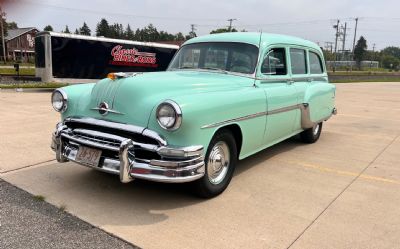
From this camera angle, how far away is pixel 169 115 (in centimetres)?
350

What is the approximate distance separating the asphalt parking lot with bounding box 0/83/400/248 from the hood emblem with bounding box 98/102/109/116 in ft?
2.89

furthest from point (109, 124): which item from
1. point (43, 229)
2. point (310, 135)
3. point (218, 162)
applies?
point (310, 135)

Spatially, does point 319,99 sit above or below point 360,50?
below

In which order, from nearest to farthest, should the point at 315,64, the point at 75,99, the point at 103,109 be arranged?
the point at 103,109, the point at 75,99, the point at 315,64

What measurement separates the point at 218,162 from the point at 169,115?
36.5 inches

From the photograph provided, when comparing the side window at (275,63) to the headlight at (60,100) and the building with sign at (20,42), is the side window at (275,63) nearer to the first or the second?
the headlight at (60,100)

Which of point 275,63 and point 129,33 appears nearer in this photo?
point 275,63

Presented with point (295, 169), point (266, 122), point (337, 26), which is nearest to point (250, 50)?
point (266, 122)

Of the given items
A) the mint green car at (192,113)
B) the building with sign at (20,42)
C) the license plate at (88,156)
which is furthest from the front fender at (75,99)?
the building with sign at (20,42)

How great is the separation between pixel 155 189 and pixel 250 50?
2162mm

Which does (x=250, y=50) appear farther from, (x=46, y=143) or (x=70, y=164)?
(x=46, y=143)

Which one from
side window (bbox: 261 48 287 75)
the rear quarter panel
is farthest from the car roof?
the rear quarter panel

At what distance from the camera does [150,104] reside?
3.66 meters

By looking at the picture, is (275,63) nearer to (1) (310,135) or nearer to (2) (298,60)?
(2) (298,60)
